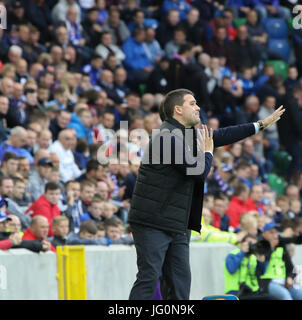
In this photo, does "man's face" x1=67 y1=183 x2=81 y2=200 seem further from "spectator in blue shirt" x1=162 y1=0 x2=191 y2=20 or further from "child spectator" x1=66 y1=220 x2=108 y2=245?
"spectator in blue shirt" x1=162 y1=0 x2=191 y2=20

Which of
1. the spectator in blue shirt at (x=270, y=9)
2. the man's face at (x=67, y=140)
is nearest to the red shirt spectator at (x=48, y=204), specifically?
the man's face at (x=67, y=140)

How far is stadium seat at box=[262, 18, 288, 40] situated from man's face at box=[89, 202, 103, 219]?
9.54 metres

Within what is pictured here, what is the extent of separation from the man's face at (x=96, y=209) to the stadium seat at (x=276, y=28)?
9.54 metres

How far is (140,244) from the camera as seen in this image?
8.65m

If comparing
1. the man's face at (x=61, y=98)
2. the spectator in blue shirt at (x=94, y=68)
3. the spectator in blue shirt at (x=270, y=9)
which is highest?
the spectator in blue shirt at (x=270, y=9)

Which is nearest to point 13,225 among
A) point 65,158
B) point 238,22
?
point 65,158

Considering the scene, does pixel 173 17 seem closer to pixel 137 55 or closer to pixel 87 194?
pixel 137 55

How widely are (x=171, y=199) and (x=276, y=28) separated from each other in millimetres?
13566

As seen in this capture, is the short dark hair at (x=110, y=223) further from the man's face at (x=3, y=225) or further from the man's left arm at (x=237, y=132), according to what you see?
the man's left arm at (x=237, y=132)

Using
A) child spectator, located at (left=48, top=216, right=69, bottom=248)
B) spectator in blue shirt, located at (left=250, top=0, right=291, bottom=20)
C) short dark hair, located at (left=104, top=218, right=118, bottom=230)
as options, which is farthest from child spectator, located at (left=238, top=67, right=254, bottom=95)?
child spectator, located at (left=48, top=216, right=69, bottom=248)

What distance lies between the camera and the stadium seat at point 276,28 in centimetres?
2166

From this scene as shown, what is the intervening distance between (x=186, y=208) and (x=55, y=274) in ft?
7.72

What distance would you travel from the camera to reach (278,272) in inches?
490
